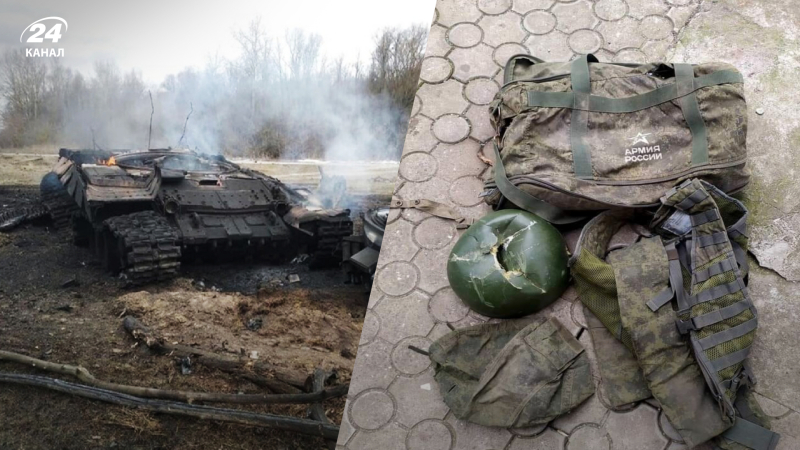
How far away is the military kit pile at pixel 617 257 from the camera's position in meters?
2.81

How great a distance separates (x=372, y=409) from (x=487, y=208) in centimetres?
116

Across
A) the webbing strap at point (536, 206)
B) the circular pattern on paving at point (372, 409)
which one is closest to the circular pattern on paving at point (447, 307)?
the circular pattern on paving at point (372, 409)

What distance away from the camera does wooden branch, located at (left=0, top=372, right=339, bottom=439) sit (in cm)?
332

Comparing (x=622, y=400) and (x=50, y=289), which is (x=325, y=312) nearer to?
(x=50, y=289)

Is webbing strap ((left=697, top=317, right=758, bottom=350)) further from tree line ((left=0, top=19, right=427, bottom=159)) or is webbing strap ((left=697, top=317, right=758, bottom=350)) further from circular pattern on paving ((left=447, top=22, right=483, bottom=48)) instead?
tree line ((left=0, top=19, right=427, bottom=159))

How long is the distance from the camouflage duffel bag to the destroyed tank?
247 cm

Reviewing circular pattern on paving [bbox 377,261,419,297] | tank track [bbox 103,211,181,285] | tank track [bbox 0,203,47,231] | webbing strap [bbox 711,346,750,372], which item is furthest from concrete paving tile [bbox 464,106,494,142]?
tank track [bbox 0,203,47,231]

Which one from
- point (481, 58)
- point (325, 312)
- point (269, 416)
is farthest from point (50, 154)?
point (481, 58)

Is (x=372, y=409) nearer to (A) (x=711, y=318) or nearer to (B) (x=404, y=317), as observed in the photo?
(B) (x=404, y=317)

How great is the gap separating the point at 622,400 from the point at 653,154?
1091 mm

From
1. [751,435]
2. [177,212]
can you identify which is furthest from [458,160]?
[177,212]

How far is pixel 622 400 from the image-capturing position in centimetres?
298

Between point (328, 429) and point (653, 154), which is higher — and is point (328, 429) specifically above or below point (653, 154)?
below

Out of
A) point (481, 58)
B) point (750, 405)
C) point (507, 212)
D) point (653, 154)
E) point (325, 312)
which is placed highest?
point (481, 58)
